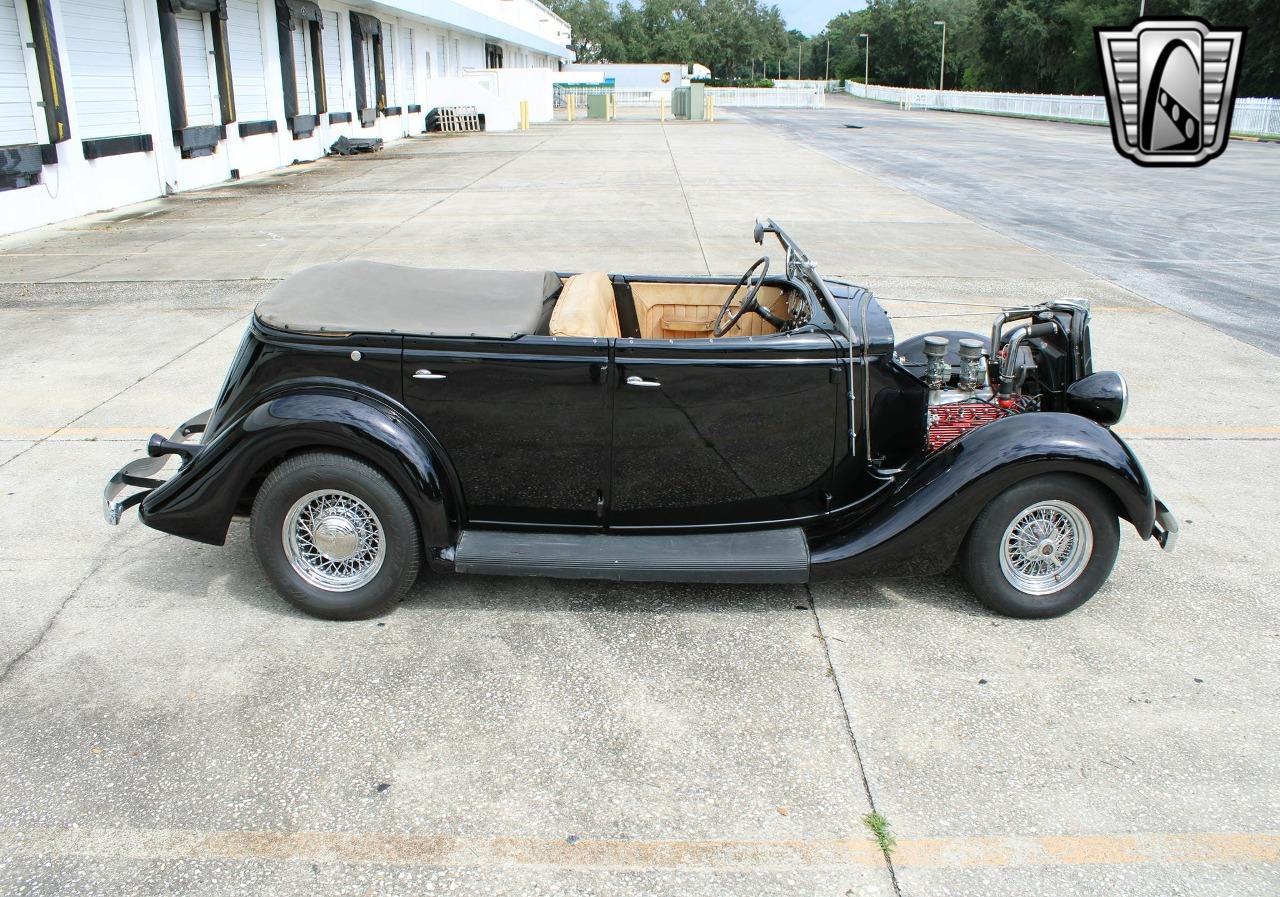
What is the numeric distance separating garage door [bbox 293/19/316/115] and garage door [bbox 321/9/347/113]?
1251 millimetres

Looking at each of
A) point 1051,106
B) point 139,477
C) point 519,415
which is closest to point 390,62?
point 139,477

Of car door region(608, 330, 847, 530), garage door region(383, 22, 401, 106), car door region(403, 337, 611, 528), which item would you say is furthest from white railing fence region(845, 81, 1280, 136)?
garage door region(383, 22, 401, 106)

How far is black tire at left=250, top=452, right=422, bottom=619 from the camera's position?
364cm

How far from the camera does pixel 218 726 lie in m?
3.23

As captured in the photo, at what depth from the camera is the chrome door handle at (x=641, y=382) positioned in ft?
12.0

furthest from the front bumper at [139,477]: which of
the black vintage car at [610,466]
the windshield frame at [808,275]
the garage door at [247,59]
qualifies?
the garage door at [247,59]

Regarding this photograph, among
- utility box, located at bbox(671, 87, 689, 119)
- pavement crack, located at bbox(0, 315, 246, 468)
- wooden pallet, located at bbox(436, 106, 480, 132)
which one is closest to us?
pavement crack, located at bbox(0, 315, 246, 468)

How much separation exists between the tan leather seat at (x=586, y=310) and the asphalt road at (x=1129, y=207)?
6.37 metres

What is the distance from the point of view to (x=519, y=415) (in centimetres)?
372

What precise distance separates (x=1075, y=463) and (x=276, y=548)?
3.00 metres

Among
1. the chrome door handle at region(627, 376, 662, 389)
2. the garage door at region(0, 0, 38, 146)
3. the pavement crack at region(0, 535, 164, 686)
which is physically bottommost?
the pavement crack at region(0, 535, 164, 686)

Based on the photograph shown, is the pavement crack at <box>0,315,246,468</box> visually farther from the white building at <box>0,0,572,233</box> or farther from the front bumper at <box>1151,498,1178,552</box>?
the white building at <box>0,0,572,233</box>

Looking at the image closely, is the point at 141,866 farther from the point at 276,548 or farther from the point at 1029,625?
the point at 1029,625

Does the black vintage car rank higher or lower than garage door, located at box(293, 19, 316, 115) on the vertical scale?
lower
